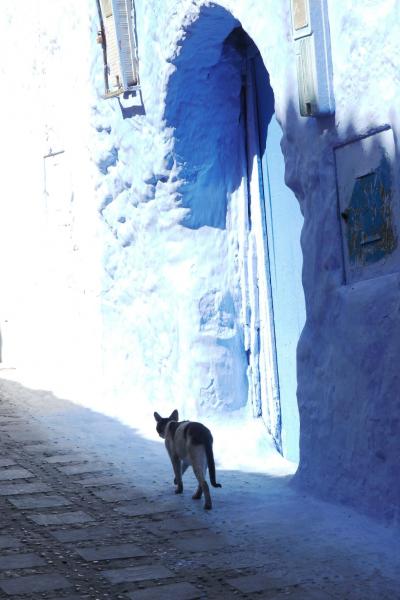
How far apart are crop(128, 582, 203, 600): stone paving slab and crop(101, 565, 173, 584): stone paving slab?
0.14 m

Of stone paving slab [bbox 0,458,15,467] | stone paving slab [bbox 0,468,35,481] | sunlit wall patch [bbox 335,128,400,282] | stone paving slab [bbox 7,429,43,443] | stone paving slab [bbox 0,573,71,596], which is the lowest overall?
stone paving slab [bbox 0,573,71,596]

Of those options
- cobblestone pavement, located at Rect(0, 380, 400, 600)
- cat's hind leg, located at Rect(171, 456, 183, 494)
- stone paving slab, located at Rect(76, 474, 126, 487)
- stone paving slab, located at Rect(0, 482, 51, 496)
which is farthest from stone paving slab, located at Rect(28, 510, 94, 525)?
cat's hind leg, located at Rect(171, 456, 183, 494)

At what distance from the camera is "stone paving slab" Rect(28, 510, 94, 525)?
6.17 meters

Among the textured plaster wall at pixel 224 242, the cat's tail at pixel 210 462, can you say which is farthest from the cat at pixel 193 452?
the textured plaster wall at pixel 224 242

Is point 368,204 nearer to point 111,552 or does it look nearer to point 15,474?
point 111,552

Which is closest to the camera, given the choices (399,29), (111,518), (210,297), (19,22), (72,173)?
(399,29)

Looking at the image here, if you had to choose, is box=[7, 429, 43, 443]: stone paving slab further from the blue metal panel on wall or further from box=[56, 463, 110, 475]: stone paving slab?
the blue metal panel on wall

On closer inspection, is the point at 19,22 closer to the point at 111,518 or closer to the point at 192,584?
the point at 111,518

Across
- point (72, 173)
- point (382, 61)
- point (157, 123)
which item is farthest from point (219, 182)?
point (382, 61)

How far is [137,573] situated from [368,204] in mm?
2389

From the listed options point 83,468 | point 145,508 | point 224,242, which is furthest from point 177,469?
point 224,242

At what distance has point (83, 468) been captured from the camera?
7.47 metres

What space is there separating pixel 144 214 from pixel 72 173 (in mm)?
1513

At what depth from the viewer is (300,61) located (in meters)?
6.54
